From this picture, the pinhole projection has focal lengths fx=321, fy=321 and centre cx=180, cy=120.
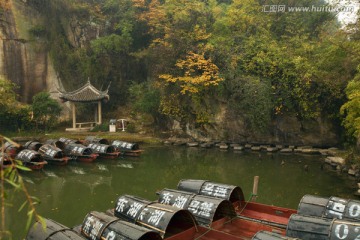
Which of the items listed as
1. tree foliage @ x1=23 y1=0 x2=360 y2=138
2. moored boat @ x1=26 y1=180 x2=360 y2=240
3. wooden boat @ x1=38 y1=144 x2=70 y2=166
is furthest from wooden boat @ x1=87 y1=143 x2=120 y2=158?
moored boat @ x1=26 y1=180 x2=360 y2=240

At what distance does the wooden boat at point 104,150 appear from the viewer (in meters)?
21.6

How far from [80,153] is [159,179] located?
20.2 feet

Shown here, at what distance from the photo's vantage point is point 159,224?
8570mm

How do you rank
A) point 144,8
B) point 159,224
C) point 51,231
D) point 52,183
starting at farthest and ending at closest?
point 144,8 < point 52,183 < point 159,224 < point 51,231

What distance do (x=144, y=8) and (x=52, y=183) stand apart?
81.0 feet

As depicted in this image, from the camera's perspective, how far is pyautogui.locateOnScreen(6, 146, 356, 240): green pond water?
531 inches

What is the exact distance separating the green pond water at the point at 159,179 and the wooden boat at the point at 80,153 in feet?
1.48

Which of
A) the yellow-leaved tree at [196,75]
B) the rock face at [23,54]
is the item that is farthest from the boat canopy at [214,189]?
the rock face at [23,54]

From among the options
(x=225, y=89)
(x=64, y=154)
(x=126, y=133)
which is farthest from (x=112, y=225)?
(x=126, y=133)

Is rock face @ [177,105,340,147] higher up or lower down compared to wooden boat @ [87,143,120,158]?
higher up

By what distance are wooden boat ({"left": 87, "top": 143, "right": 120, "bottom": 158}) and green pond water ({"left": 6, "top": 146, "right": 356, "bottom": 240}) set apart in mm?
481

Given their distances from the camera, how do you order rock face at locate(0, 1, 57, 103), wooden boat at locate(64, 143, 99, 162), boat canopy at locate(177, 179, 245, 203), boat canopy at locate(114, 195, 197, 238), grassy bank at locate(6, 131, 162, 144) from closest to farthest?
boat canopy at locate(114, 195, 197, 238) → boat canopy at locate(177, 179, 245, 203) → wooden boat at locate(64, 143, 99, 162) → grassy bank at locate(6, 131, 162, 144) → rock face at locate(0, 1, 57, 103)

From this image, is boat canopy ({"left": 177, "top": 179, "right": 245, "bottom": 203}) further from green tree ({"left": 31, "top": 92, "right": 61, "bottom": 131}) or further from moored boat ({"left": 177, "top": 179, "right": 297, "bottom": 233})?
green tree ({"left": 31, "top": 92, "right": 61, "bottom": 131})

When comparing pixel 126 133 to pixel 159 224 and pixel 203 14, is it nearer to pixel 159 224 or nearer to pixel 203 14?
pixel 203 14
